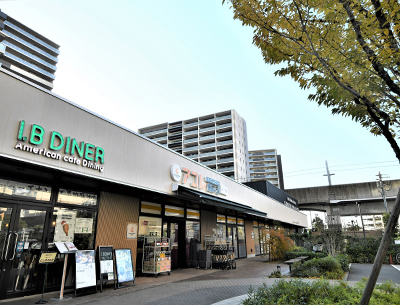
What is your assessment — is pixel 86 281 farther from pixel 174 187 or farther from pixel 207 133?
pixel 207 133

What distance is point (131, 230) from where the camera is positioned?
386 inches

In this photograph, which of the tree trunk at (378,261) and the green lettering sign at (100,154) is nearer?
the tree trunk at (378,261)

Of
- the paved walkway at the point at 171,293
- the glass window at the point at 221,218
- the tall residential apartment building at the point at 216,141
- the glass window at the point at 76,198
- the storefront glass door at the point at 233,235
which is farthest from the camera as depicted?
the tall residential apartment building at the point at 216,141

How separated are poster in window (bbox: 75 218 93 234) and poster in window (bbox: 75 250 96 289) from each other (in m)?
1.00

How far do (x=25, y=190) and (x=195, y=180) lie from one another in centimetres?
695

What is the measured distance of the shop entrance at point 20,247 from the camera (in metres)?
6.25

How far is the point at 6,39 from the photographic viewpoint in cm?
7888

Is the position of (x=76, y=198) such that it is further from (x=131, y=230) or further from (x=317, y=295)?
(x=317, y=295)

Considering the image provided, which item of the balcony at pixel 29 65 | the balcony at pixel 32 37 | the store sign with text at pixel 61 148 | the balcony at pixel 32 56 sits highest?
the balcony at pixel 32 37

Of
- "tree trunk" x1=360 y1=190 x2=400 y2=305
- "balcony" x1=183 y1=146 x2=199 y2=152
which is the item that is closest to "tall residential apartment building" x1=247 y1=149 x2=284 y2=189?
"balcony" x1=183 y1=146 x2=199 y2=152

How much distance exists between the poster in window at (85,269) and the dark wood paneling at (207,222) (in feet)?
25.2

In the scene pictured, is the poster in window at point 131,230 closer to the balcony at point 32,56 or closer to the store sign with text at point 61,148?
the store sign with text at point 61,148

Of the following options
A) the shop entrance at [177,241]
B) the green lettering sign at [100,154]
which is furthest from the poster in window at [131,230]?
the green lettering sign at [100,154]

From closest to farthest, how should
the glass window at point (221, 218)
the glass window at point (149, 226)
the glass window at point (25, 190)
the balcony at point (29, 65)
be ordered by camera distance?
the glass window at point (25, 190)
the glass window at point (149, 226)
the glass window at point (221, 218)
the balcony at point (29, 65)
